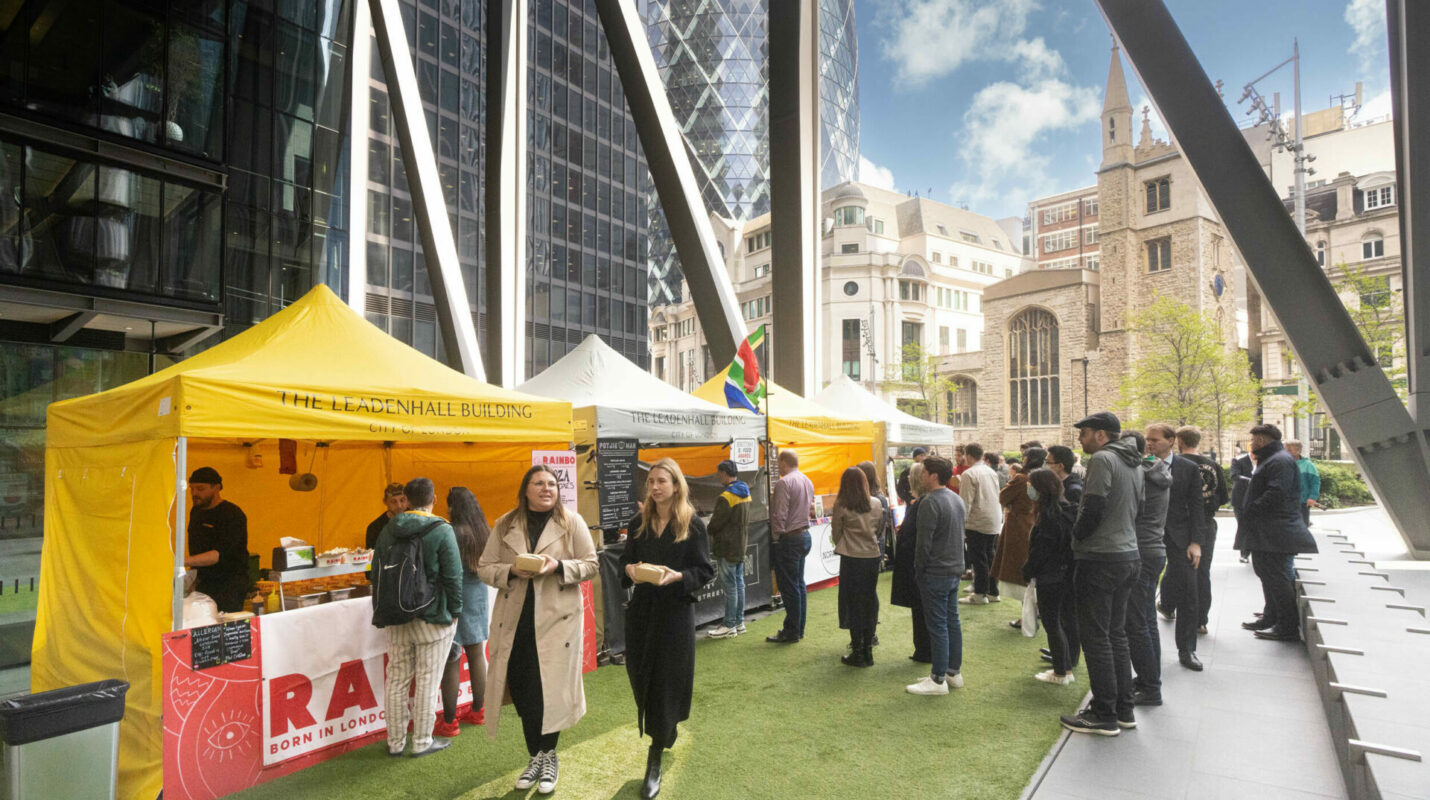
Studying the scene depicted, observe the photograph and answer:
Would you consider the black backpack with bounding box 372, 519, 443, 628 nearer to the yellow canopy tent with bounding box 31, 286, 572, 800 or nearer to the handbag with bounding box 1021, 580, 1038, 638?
the yellow canopy tent with bounding box 31, 286, 572, 800

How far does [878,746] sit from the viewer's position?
187 inches

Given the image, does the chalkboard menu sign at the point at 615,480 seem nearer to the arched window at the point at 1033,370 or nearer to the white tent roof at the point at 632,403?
the white tent roof at the point at 632,403

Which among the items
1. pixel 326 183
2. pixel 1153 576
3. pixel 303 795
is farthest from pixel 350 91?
pixel 1153 576

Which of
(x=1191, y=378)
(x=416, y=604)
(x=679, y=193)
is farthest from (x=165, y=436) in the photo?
(x=1191, y=378)

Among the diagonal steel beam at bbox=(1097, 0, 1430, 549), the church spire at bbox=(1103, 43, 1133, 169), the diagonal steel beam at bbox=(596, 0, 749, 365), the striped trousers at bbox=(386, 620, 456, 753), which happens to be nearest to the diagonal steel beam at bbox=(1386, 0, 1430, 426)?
the diagonal steel beam at bbox=(1097, 0, 1430, 549)

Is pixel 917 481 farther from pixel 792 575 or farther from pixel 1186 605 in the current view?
pixel 1186 605

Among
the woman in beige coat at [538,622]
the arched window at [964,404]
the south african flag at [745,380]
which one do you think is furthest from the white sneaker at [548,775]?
the arched window at [964,404]

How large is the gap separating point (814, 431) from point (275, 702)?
7324mm

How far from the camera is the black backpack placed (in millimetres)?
4430

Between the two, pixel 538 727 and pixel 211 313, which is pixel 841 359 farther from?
pixel 538 727

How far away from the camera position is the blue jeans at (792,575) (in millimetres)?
7520

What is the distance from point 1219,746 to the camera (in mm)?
4570

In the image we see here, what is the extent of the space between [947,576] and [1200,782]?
2004mm

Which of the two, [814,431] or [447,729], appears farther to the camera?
[814,431]
